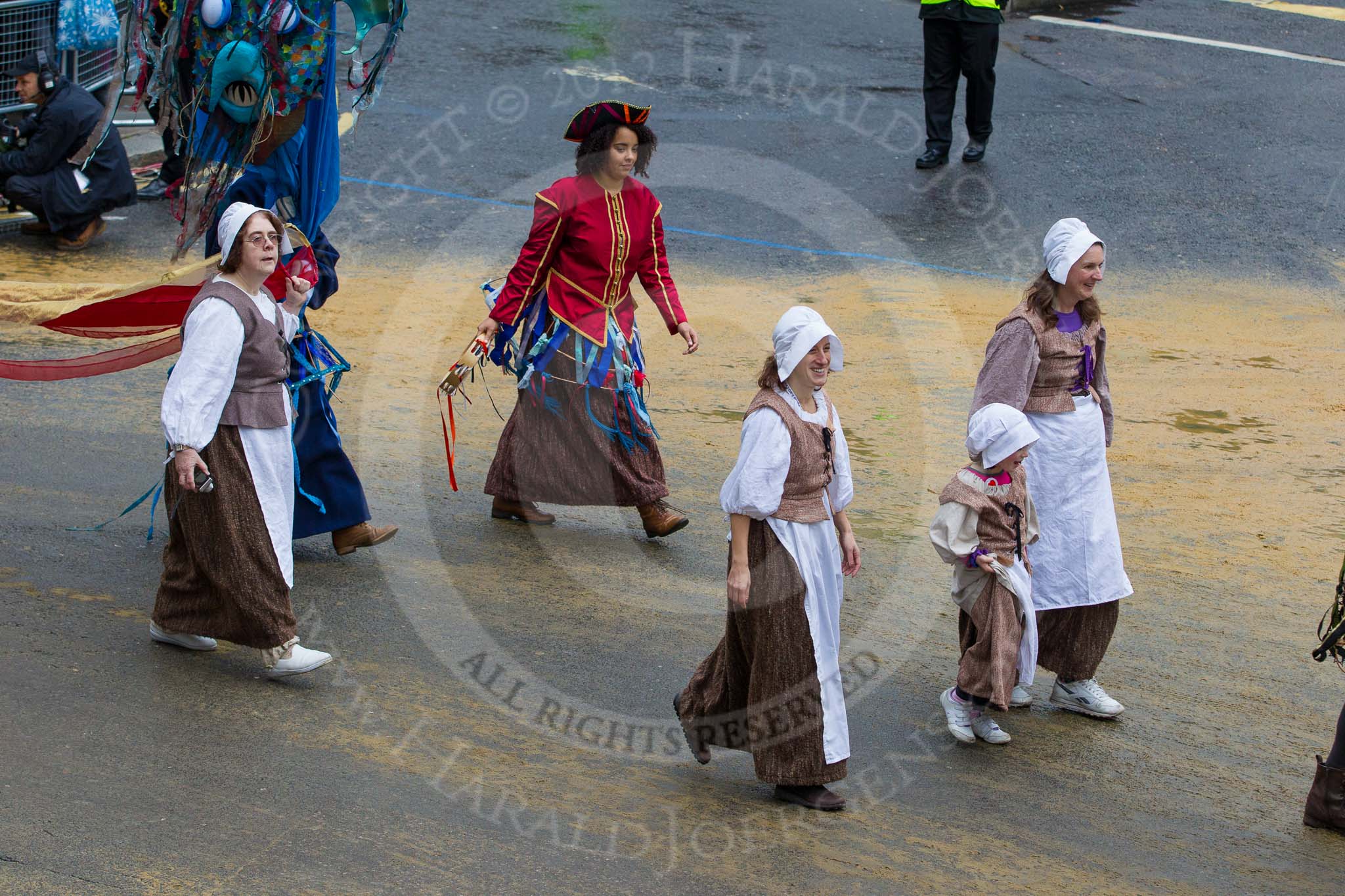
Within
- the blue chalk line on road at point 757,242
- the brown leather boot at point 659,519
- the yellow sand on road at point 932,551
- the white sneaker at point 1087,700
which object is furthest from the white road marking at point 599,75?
the white sneaker at point 1087,700

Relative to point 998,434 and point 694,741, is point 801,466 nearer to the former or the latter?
point 998,434

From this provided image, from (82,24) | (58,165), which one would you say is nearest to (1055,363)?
(58,165)

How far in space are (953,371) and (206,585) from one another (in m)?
5.14

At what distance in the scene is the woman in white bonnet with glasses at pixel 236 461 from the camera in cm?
464

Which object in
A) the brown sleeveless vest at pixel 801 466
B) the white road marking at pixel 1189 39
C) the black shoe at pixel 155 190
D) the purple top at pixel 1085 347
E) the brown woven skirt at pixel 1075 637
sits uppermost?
the white road marking at pixel 1189 39

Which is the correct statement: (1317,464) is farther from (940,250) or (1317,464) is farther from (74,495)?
(74,495)

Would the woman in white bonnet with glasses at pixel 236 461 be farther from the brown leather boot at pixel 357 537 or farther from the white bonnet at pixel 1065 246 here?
the white bonnet at pixel 1065 246

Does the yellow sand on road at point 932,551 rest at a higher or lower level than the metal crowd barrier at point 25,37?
lower

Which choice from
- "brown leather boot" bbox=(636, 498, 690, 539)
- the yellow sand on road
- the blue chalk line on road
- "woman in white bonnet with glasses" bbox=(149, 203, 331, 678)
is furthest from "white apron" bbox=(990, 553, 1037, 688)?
the blue chalk line on road

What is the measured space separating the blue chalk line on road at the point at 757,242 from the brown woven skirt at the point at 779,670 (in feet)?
21.1

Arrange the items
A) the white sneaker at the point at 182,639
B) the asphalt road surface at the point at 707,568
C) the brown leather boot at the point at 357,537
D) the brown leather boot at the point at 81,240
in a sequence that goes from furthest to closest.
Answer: the brown leather boot at the point at 81,240, the brown leather boot at the point at 357,537, the white sneaker at the point at 182,639, the asphalt road surface at the point at 707,568

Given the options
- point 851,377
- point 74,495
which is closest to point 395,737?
point 74,495

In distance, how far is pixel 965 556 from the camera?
4.72 meters

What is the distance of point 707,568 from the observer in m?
6.21
